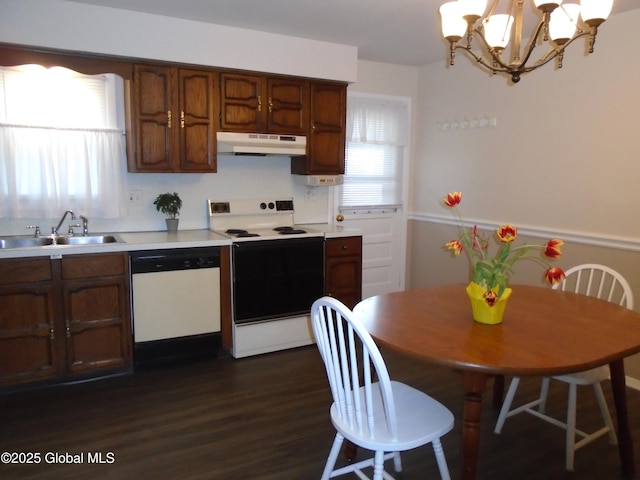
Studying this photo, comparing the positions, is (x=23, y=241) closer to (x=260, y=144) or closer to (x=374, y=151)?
(x=260, y=144)

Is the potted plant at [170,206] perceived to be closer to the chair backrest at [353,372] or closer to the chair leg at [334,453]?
the chair backrest at [353,372]

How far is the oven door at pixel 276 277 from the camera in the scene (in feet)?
11.4

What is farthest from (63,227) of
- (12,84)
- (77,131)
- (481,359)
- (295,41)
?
(481,359)

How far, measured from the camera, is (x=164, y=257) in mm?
3213

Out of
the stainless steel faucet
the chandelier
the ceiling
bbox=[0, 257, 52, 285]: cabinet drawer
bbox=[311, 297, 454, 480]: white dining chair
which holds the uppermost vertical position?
the ceiling

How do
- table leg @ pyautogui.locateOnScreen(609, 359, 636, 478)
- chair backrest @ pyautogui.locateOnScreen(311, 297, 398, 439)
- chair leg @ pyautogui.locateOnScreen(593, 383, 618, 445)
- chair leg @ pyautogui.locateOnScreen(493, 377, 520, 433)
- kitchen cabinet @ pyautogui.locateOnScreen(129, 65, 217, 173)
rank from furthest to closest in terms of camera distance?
1. kitchen cabinet @ pyautogui.locateOnScreen(129, 65, 217, 173)
2. chair leg @ pyautogui.locateOnScreen(493, 377, 520, 433)
3. chair leg @ pyautogui.locateOnScreen(593, 383, 618, 445)
4. table leg @ pyautogui.locateOnScreen(609, 359, 636, 478)
5. chair backrest @ pyautogui.locateOnScreen(311, 297, 398, 439)

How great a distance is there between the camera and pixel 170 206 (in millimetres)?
3631

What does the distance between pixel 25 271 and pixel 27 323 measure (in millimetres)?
319

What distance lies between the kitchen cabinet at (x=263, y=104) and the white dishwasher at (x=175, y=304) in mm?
1035

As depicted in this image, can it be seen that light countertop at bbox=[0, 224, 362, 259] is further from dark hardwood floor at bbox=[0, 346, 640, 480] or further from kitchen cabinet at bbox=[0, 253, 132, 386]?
dark hardwood floor at bbox=[0, 346, 640, 480]

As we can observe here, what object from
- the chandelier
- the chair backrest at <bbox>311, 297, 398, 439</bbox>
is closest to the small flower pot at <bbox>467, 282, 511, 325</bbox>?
the chair backrest at <bbox>311, 297, 398, 439</bbox>

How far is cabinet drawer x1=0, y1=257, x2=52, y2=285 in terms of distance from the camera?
Result: 9.20 ft

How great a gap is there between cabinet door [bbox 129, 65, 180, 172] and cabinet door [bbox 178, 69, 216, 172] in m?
0.07

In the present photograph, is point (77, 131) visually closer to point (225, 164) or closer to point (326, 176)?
point (225, 164)
